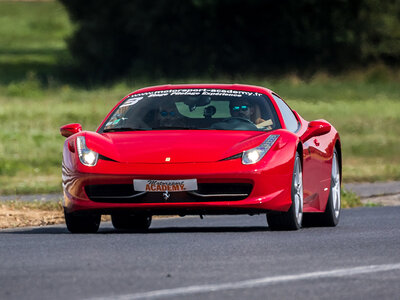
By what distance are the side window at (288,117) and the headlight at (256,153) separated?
863mm

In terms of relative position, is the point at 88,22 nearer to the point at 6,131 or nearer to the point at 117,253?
the point at 6,131

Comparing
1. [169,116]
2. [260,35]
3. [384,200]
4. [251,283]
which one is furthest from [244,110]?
[260,35]

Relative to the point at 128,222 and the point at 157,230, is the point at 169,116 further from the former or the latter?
the point at 128,222

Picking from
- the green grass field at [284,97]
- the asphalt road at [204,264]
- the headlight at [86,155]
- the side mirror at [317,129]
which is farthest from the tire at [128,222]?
the green grass field at [284,97]

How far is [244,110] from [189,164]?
131 centimetres

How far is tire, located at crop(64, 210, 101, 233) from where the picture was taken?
12.7 m

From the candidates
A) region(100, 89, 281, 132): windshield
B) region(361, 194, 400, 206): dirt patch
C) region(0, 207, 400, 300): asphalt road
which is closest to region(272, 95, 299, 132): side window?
region(100, 89, 281, 132): windshield

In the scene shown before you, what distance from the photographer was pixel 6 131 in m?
35.0

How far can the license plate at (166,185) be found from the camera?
39.1 feet

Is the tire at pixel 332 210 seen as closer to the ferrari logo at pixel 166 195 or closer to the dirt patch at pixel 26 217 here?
the ferrari logo at pixel 166 195

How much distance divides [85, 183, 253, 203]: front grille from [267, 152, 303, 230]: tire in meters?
0.48

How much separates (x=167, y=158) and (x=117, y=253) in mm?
1831

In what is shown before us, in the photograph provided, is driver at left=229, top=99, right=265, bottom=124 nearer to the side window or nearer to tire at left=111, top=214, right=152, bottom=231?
the side window

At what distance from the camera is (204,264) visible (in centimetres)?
955
